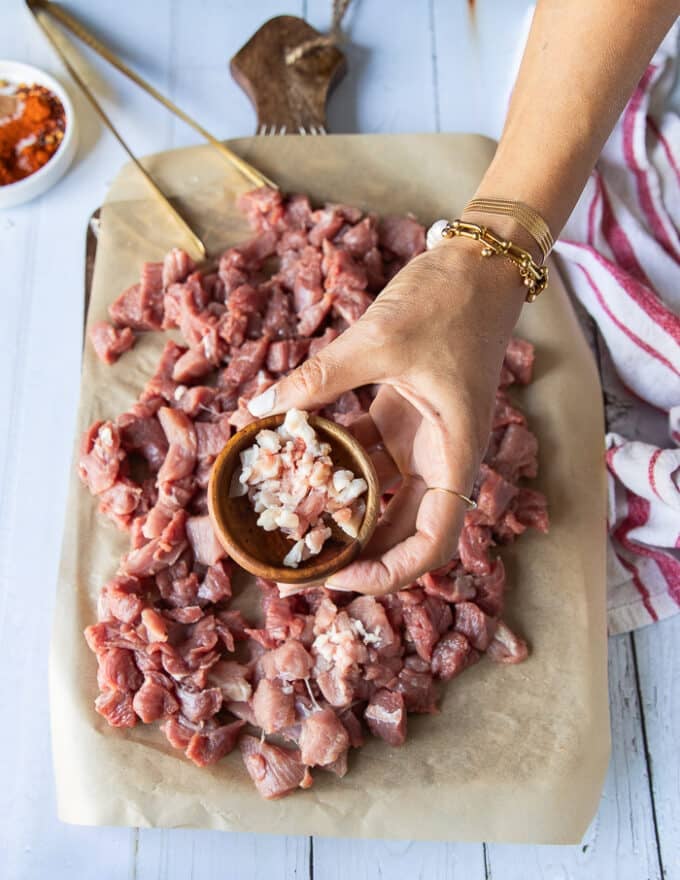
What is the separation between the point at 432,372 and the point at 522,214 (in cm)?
50

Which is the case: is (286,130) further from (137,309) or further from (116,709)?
(116,709)

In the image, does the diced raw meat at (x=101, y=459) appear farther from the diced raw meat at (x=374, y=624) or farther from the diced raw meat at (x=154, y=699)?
the diced raw meat at (x=374, y=624)

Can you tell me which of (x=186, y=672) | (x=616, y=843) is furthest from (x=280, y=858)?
(x=616, y=843)

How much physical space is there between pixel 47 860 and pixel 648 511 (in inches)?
84.4

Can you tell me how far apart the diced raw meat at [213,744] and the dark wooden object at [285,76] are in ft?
7.01

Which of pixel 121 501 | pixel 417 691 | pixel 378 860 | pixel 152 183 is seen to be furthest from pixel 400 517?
pixel 152 183

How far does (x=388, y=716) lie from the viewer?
2.42 metres

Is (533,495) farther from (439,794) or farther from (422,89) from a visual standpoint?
(422,89)

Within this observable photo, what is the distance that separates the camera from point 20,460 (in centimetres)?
296

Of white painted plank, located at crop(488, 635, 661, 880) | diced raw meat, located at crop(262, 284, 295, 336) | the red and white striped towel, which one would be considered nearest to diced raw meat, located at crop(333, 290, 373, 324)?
diced raw meat, located at crop(262, 284, 295, 336)

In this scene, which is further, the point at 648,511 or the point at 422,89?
the point at 422,89

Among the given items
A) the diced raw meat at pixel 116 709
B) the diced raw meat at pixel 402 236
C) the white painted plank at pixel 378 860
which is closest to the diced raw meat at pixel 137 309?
the diced raw meat at pixel 402 236

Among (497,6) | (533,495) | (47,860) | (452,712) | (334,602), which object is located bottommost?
(47,860)

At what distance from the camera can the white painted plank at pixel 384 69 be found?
349cm
